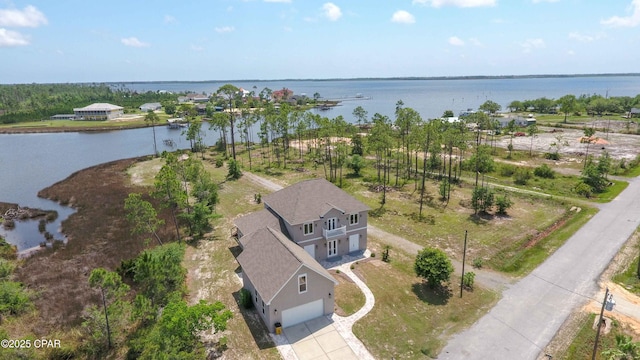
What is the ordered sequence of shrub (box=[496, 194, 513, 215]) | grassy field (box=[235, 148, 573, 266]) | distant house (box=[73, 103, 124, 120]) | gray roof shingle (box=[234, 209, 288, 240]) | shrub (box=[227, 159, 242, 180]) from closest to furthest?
gray roof shingle (box=[234, 209, 288, 240])
grassy field (box=[235, 148, 573, 266])
shrub (box=[496, 194, 513, 215])
shrub (box=[227, 159, 242, 180])
distant house (box=[73, 103, 124, 120])

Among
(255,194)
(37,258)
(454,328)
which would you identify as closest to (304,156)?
(255,194)

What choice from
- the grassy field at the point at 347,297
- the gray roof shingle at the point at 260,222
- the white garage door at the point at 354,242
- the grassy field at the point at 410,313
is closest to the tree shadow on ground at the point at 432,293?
the grassy field at the point at 410,313

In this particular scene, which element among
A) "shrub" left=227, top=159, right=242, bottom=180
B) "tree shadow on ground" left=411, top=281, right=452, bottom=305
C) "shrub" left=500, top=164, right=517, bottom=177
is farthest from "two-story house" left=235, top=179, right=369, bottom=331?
"shrub" left=500, top=164, right=517, bottom=177

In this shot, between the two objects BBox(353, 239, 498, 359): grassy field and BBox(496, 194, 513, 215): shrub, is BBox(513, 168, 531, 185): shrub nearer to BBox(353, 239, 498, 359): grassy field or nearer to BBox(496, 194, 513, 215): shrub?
BBox(496, 194, 513, 215): shrub

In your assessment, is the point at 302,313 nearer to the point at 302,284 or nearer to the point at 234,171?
the point at 302,284

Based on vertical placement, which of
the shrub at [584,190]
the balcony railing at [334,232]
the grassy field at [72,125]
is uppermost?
the grassy field at [72,125]

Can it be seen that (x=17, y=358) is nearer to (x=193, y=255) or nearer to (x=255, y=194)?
(x=193, y=255)

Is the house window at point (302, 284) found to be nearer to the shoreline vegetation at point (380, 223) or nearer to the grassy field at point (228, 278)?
the grassy field at point (228, 278)
